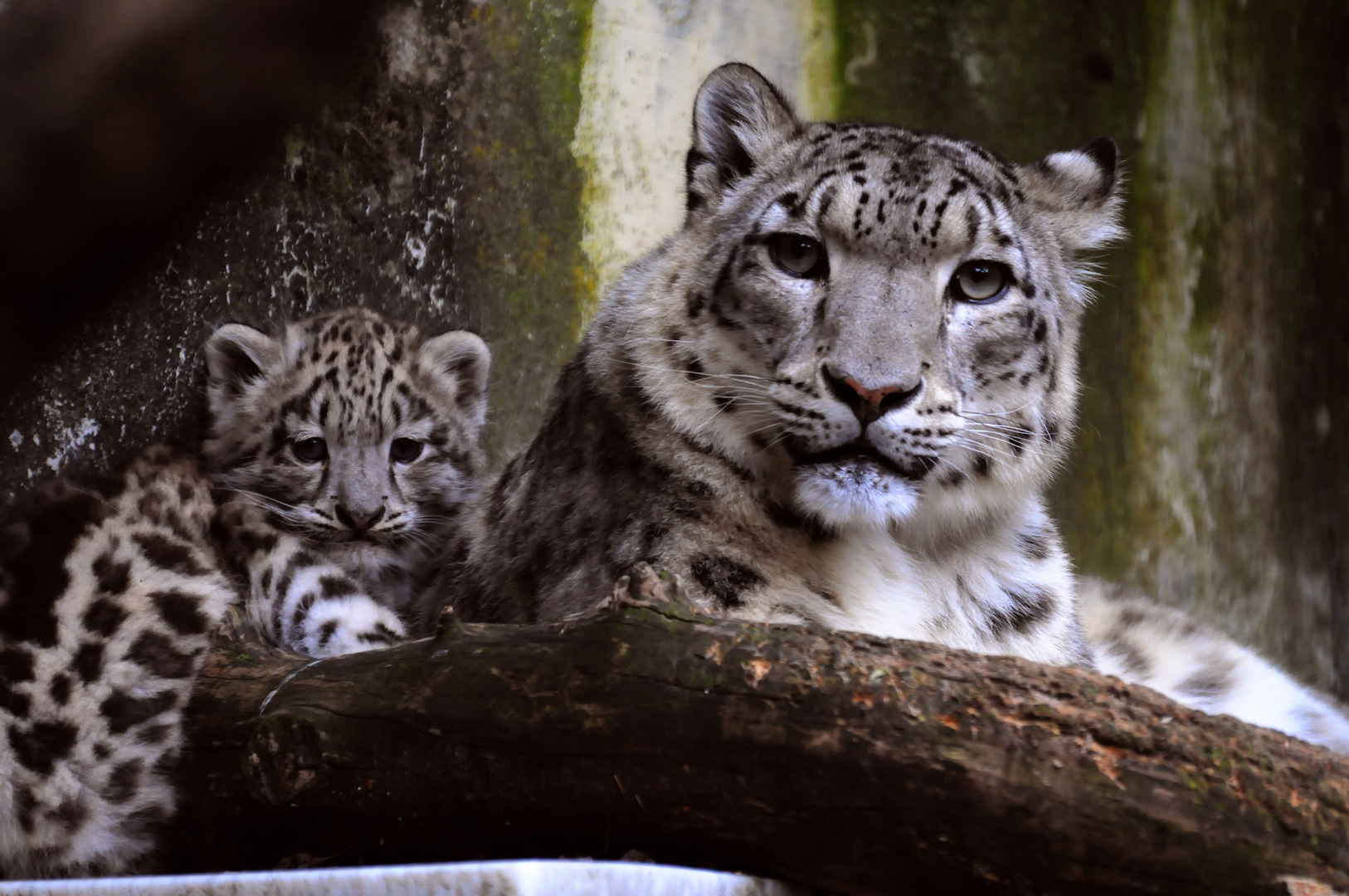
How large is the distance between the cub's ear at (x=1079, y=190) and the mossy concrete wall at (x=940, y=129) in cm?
220

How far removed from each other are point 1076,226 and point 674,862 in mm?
2197

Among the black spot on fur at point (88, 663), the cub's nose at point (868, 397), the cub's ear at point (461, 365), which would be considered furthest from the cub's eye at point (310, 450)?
the cub's nose at point (868, 397)

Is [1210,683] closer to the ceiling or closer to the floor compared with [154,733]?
closer to the floor

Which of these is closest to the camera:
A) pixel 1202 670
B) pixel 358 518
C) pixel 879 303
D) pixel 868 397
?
pixel 868 397

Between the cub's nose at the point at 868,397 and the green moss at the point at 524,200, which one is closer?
the cub's nose at the point at 868,397

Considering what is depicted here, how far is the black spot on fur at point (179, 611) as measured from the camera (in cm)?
349

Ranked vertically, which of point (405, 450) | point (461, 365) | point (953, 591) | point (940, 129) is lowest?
point (953, 591)

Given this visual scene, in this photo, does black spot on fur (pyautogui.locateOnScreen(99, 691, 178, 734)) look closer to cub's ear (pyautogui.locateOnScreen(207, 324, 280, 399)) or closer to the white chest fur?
cub's ear (pyautogui.locateOnScreen(207, 324, 280, 399))

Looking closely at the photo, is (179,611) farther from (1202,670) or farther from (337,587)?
(1202,670)

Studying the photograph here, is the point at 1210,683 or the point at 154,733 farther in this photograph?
the point at 1210,683

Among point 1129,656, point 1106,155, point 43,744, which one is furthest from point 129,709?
point 1129,656

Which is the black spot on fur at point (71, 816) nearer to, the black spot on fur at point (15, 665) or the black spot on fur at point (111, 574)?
the black spot on fur at point (15, 665)

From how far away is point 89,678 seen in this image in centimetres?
330

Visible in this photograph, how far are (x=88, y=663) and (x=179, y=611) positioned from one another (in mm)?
281
